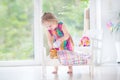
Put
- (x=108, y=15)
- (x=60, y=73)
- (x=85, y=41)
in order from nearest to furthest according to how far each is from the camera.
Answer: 1. (x=60, y=73)
2. (x=85, y=41)
3. (x=108, y=15)

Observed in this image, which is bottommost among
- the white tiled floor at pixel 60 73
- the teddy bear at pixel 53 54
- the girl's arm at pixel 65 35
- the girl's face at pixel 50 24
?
the white tiled floor at pixel 60 73

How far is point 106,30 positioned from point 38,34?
1137 mm

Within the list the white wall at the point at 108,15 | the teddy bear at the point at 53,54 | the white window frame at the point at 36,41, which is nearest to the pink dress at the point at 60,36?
the teddy bear at the point at 53,54

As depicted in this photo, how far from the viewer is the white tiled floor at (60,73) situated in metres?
2.79

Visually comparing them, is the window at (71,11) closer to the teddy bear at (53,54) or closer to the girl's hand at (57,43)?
the girl's hand at (57,43)

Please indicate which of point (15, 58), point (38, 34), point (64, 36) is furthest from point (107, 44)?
point (15, 58)

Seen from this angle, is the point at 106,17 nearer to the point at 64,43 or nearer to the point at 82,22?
the point at 82,22

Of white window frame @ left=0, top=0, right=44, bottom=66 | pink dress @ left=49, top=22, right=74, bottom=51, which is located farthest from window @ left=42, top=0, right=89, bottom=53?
pink dress @ left=49, top=22, right=74, bottom=51

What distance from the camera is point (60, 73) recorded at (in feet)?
10.1

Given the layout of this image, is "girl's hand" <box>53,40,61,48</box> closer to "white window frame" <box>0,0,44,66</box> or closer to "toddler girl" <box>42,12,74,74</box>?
"toddler girl" <box>42,12,74,74</box>

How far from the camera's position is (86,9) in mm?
3631

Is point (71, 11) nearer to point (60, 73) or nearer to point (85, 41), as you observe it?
point (85, 41)

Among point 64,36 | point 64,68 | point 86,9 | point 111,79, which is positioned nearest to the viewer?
point 111,79

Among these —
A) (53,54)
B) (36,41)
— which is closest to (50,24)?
(53,54)
